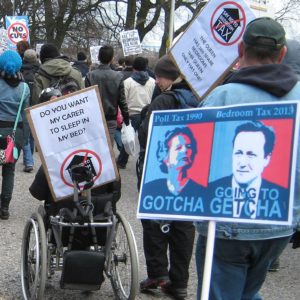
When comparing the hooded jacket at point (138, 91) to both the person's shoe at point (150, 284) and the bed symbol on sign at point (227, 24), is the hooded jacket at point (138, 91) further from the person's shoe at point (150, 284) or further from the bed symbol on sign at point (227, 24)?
the bed symbol on sign at point (227, 24)

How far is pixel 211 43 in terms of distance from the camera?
412 centimetres

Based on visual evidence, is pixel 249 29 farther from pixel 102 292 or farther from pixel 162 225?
pixel 102 292

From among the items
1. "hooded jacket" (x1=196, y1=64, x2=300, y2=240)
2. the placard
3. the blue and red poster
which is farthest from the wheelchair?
the placard

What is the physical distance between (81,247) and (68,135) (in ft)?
2.47

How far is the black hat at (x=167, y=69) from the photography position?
4531 millimetres

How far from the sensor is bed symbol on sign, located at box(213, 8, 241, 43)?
13.6ft

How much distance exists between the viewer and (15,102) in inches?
246

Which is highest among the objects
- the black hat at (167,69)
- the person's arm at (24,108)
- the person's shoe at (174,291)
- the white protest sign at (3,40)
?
the white protest sign at (3,40)

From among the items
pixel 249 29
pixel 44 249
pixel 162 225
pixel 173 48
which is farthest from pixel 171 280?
pixel 249 29

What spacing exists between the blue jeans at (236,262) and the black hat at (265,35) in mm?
804

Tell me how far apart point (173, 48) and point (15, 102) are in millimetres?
2572

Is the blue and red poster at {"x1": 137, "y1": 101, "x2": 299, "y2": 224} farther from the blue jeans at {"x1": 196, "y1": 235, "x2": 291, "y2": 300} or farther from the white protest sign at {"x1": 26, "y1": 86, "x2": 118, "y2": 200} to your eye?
the white protest sign at {"x1": 26, "y1": 86, "x2": 118, "y2": 200}

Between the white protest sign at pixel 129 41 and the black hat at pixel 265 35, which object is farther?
the white protest sign at pixel 129 41

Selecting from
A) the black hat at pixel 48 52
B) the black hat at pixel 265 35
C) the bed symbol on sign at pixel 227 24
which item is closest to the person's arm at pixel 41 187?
the bed symbol on sign at pixel 227 24
